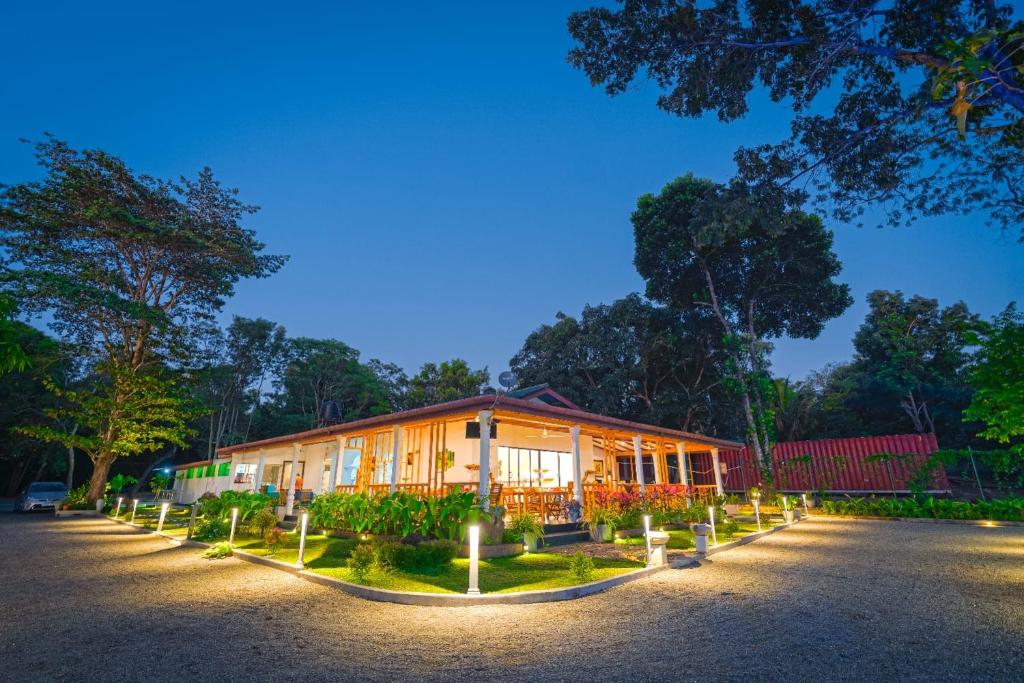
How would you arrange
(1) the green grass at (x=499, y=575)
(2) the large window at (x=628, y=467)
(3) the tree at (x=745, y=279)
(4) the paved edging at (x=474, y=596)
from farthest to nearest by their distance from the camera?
(2) the large window at (x=628, y=467)
(3) the tree at (x=745, y=279)
(1) the green grass at (x=499, y=575)
(4) the paved edging at (x=474, y=596)

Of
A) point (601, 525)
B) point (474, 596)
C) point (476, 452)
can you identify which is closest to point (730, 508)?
point (601, 525)

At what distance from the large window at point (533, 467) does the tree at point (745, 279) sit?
11.7 meters

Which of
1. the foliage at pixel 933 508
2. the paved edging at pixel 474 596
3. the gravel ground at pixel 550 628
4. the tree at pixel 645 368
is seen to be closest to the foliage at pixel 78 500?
the gravel ground at pixel 550 628

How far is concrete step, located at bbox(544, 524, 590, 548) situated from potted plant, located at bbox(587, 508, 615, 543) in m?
0.22

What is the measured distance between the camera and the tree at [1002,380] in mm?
7659

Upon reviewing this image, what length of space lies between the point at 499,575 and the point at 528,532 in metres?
2.28

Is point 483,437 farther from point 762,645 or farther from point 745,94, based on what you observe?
point 745,94

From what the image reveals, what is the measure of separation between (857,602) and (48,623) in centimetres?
1006

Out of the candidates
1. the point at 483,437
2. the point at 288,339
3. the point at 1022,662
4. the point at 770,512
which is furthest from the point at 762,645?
the point at 288,339

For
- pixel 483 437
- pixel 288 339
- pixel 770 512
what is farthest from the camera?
pixel 288 339

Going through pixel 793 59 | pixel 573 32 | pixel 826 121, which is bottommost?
pixel 826 121

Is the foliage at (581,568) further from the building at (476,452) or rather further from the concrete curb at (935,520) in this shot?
the concrete curb at (935,520)

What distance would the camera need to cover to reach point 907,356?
85.1 feet

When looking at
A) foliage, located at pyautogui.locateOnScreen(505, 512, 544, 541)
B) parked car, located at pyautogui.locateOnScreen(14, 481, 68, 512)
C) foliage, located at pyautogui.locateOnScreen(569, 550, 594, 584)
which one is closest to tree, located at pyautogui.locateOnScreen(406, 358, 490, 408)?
parked car, located at pyautogui.locateOnScreen(14, 481, 68, 512)
